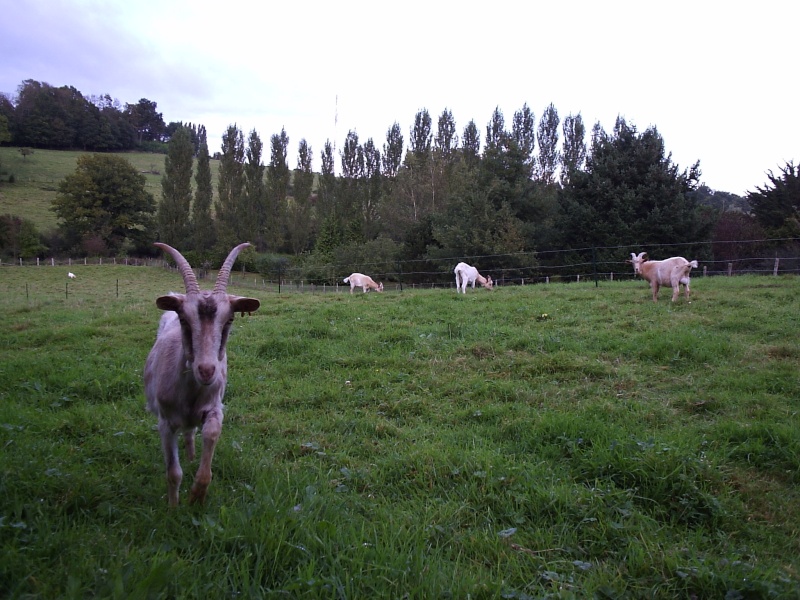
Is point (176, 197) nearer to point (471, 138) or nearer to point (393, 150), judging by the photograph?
point (393, 150)

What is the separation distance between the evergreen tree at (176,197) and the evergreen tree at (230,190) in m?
3.08

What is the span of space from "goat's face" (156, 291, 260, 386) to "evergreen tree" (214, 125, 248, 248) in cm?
4786

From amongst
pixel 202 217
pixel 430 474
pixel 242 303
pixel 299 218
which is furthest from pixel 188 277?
pixel 202 217

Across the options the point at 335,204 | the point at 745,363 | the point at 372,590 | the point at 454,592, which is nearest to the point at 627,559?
the point at 454,592

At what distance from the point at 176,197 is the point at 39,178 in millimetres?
36070

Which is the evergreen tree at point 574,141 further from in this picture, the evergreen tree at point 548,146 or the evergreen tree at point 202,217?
the evergreen tree at point 202,217

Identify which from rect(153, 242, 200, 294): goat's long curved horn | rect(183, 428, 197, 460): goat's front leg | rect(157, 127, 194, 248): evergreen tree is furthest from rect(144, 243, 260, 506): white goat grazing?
rect(157, 127, 194, 248): evergreen tree

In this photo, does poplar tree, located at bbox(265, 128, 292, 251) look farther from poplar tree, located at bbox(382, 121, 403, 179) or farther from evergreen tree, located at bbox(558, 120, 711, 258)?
evergreen tree, located at bbox(558, 120, 711, 258)

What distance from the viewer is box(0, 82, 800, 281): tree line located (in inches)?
1204

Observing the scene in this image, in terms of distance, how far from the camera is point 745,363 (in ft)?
22.1

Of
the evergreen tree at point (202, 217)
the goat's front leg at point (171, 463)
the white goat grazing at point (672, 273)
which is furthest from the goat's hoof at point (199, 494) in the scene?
the evergreen tree at point (202, 217)

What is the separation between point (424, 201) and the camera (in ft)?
145

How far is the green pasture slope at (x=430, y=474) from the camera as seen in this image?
2.60m

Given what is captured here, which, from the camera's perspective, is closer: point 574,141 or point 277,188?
point 574,141
